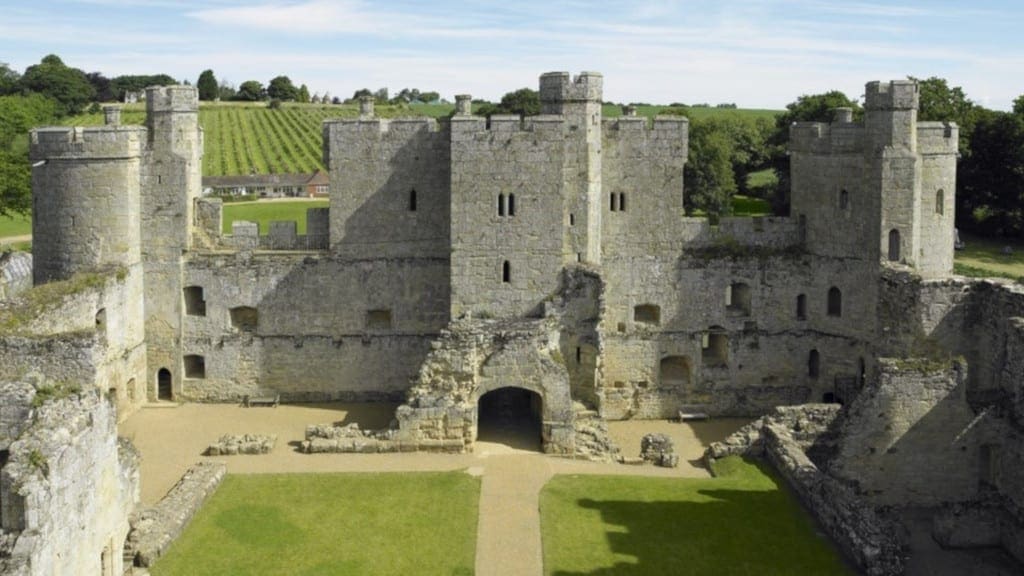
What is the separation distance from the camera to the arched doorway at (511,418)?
32.8m

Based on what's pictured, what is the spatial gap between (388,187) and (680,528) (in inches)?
580

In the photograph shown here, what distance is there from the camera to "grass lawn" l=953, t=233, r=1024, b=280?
172ft

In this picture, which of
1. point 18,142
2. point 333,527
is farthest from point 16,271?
point 18,142

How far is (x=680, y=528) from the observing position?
86.1 ft

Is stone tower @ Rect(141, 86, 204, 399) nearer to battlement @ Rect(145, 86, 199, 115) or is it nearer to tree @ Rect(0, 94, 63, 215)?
battlement @ Rect(145, 86, 199, 115)

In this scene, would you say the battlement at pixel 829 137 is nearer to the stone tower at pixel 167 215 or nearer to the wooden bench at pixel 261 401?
the wooden bench at pixel 261 401

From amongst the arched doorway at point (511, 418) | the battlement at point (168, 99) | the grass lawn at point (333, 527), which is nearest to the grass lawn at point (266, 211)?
the battlement at point (168, 99)

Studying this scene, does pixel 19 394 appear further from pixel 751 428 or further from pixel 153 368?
pixel 751 428

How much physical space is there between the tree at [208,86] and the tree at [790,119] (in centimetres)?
7658

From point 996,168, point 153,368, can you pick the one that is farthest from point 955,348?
point 996,168

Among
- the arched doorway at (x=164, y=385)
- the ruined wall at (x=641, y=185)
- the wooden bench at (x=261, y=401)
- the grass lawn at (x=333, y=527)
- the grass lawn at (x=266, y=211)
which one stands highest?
the ruined wall at (x=641, y=185)

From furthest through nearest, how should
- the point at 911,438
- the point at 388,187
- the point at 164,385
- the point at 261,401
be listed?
the point at 164,385, the point at 261,401, the point at 388,187, the point at 911,438

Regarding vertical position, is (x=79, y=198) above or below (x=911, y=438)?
above

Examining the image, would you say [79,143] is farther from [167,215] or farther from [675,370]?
[675,370]
